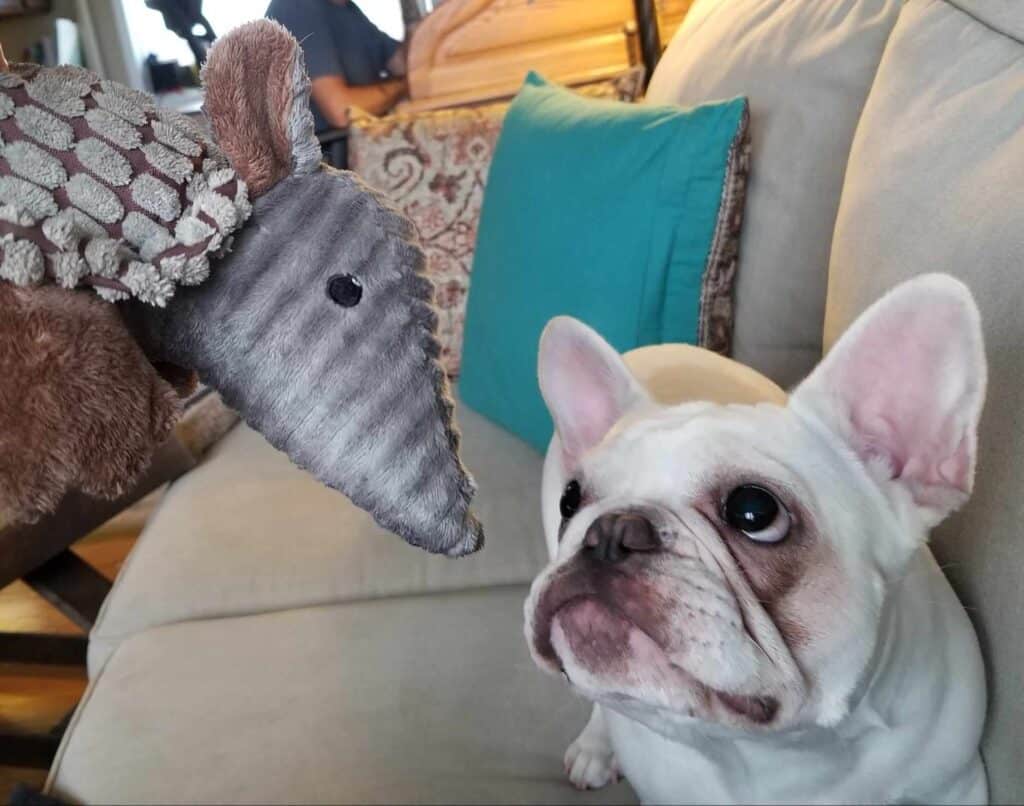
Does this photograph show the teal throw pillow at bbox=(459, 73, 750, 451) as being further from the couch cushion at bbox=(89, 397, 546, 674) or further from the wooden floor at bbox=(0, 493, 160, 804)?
the wooden floor at bbox=(0, 493, 160, 804)

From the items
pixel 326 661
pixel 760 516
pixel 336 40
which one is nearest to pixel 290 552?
pixel 326 661

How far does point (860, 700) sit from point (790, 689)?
102mm

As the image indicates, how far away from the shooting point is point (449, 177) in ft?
4.72

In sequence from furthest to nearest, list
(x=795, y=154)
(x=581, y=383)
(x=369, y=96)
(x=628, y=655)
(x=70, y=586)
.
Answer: (x=70, y=586) < (x=369, y=96) < (x=795, y=154) < (x=581, y=383) < (x=628, y=655)

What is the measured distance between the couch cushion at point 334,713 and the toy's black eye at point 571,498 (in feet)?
0.86

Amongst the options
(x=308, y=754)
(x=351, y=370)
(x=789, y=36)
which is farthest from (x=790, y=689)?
(x=789, y=36)

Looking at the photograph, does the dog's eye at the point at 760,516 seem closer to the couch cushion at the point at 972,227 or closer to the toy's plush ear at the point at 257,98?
the couch cushion at the point at 972,227

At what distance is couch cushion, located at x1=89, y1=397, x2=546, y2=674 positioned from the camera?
1.05 metres

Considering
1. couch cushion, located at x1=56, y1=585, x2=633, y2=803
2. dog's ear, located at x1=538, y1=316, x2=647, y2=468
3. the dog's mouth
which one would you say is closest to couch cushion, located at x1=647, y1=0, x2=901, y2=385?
dog's ear, located at x1=538, y1=316, x2=647, y2=468

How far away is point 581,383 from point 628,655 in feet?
0.95

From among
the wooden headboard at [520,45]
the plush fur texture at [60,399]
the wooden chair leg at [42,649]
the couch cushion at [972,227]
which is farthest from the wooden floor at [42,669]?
the couch cushion at [972,227]

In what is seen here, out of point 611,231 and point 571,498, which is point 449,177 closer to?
point 611,231

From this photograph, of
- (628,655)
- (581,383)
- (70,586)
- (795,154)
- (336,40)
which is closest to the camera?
(628,655)

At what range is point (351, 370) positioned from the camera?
409 millimetres
